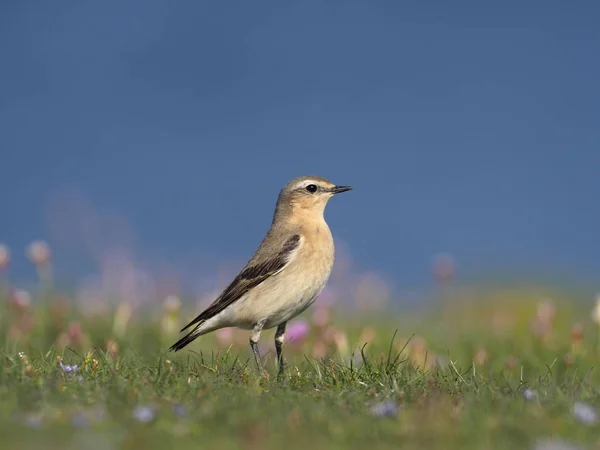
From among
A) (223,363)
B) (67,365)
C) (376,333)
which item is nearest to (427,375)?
(223,363)

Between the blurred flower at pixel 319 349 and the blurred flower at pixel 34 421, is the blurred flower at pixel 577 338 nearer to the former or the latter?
the blurred flower at pixel 319 349

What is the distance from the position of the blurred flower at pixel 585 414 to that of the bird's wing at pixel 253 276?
5.03 m

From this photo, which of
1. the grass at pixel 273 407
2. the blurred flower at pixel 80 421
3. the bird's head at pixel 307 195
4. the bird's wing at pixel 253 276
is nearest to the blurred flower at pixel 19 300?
the grass at pixel 273 407

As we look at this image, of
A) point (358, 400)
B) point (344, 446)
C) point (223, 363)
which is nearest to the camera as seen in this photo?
point (344, 446)

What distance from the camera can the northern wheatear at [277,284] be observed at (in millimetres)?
11078

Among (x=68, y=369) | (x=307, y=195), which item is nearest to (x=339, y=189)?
(x=307, y=195)

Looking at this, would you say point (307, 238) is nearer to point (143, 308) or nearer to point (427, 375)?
point (427, 375)

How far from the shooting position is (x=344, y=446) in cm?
595

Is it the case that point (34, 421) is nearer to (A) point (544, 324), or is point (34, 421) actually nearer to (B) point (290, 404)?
(B) point (290, 404)

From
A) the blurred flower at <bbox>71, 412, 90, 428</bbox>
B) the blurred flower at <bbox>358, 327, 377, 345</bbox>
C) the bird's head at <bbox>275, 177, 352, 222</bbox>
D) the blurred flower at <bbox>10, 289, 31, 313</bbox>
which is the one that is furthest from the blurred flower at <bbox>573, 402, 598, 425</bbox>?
the blurred flower at <bbox>10, 289, 31, 313</bbox>

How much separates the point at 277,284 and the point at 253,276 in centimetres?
45

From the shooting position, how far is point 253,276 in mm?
11398

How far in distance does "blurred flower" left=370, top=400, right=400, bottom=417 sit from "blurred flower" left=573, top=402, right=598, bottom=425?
4.73 feet

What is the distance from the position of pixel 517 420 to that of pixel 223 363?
386 cm
